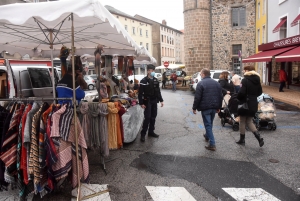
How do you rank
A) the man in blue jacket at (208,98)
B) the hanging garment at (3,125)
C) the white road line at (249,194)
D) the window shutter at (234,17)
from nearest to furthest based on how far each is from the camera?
1. the white road line at (249,194)
2. the hanging garment at (3,125)
3. the man in blue jacket at (208,98)
4. the window shutter at (234,17)

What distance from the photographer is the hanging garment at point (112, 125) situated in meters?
4.94

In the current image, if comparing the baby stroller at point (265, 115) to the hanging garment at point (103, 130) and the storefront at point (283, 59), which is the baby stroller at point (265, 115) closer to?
the hanging garment at point (103, 130)

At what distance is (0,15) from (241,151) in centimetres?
496

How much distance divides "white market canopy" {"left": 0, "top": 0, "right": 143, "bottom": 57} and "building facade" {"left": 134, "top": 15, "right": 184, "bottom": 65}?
54.4 meters

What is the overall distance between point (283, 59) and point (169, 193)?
12.9 m

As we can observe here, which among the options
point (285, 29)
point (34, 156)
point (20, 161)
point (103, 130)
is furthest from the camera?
point (285, 29)

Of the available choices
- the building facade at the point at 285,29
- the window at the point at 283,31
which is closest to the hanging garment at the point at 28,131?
the building facade at the point at 285,29

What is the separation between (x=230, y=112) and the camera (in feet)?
25.0

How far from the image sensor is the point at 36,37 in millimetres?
6449

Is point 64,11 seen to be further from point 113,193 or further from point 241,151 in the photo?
point 241,151

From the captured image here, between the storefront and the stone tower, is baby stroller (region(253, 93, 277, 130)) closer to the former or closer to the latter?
the storefront

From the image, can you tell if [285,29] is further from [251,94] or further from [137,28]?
[137,28]

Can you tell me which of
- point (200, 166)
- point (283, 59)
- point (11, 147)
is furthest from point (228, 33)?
point (11, 147)

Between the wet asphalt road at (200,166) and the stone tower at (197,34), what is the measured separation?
20869 millimetres
